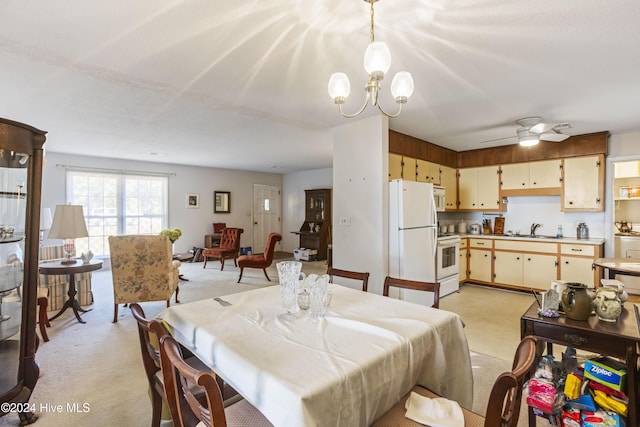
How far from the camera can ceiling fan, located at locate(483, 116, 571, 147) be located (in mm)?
3546

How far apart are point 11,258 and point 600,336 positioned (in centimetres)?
295

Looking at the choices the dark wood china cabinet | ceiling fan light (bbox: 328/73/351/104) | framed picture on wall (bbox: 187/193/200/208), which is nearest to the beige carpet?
the dark wood china cabinet

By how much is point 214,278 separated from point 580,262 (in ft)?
18.7

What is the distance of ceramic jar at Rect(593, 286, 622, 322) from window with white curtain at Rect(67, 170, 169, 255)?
7.54m

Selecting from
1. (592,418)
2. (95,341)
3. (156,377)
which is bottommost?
(95,341)

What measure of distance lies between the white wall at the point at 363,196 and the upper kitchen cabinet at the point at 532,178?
270 centimetres

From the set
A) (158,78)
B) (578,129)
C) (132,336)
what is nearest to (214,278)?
(132,336)

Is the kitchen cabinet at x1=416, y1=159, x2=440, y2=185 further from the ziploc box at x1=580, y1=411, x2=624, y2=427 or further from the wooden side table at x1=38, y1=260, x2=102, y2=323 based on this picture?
the wooden side table at x1=38, y1=260, x2=102, y2=323

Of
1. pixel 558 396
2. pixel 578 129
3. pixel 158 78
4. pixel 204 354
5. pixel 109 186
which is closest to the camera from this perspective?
pixel 204 354

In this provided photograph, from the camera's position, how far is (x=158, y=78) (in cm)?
258

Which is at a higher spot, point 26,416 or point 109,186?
point 109,186

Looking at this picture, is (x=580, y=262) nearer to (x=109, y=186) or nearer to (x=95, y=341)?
(x=95, y=341)

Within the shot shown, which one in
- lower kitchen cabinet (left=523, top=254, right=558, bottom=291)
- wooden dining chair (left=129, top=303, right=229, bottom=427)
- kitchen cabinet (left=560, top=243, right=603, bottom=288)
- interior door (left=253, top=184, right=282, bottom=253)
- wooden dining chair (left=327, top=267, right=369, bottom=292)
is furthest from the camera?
interior door (left=253, top=184, right=282, bottom=253)

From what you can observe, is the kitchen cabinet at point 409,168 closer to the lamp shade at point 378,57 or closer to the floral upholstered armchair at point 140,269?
the lamp shade at point 378,57
